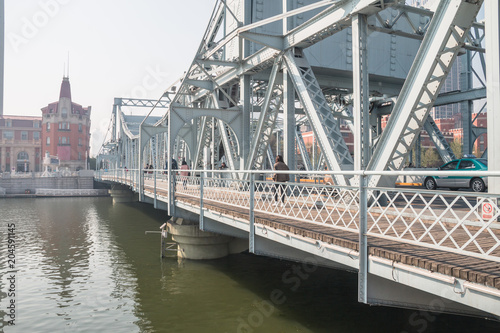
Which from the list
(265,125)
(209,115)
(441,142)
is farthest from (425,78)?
(441,142)

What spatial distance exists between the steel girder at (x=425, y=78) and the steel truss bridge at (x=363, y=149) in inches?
0.9

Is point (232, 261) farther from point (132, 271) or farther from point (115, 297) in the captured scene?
point (115, 297)

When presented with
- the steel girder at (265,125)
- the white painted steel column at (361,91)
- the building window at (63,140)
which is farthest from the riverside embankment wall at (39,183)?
the white painted steel column at (361,91)

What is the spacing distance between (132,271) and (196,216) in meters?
2.99

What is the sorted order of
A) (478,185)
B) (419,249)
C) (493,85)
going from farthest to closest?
(478,185), (493,85), (419,249)

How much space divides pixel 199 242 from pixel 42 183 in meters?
46.3

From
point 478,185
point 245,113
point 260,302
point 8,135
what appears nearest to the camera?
point 260,302

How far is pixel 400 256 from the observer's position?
4.89 meters

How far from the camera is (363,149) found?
931 cm

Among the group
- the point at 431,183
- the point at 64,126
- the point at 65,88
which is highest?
the point at 65,88

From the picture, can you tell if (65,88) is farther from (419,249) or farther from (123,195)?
(419,249)

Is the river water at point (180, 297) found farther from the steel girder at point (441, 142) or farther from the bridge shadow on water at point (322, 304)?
the steel girder at point (441, 142)

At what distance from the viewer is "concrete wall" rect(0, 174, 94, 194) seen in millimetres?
51250

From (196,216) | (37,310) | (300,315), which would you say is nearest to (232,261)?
(196,216)
